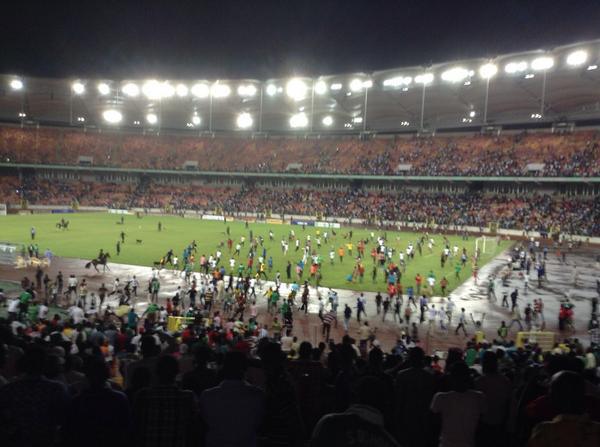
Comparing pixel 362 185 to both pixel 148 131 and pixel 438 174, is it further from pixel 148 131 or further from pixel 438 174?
pixel 148 131

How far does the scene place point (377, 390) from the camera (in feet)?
11.0

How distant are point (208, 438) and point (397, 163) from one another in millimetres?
80563

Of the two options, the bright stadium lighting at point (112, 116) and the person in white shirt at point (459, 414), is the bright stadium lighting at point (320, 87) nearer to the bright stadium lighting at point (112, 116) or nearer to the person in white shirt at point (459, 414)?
the bright stadium lighting at point (112, 116)

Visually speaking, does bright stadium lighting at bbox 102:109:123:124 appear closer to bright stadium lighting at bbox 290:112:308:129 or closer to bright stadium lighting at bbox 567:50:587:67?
bright stadium lighting at bbox 290:112:308:129

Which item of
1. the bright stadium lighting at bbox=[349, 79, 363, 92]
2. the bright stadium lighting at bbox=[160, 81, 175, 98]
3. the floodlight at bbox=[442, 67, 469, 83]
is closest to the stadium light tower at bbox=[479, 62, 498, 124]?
the floodlight at bbox=[442, 67, 469, 83]

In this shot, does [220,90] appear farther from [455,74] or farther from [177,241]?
[177,241]

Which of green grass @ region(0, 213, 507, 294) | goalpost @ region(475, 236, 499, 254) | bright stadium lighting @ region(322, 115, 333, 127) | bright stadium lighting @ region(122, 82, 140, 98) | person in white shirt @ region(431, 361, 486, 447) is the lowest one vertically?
green grass @ region(0, 213, 507, 294)

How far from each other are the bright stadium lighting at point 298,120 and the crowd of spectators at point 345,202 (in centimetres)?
1696

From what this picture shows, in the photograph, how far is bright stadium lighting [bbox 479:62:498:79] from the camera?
75.6 metres

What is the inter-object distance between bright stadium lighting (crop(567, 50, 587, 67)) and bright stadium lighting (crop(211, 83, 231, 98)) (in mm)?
63170

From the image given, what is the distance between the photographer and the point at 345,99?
9281cm

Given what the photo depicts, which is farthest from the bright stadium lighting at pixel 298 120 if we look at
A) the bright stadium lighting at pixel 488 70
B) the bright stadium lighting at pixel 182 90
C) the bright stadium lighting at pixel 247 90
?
the bright stadium lighting at pixel 488 70

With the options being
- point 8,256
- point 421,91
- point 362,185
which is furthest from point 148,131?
point 8,256

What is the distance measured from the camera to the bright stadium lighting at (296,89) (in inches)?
3738
